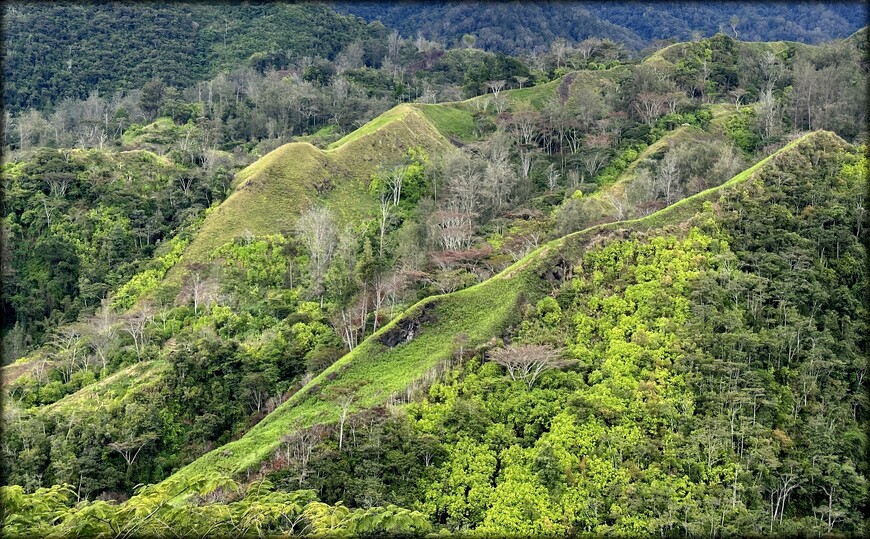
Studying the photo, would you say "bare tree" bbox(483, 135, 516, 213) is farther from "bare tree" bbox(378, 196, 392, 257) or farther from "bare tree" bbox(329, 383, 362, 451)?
"bare tree" bbox(329, 383, 362, 451)

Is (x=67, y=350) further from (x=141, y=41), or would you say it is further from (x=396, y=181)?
(x=141, y=41)

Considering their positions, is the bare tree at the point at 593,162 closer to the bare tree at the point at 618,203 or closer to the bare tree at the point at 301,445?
the bare tree at the point at 618,203

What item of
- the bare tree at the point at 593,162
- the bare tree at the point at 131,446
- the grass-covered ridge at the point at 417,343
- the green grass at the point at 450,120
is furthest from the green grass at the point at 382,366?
the green grass at the point at 450,120

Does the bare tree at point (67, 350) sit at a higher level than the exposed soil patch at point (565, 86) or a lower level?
lower

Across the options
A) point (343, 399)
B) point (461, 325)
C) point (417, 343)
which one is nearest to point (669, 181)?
point (461, 325)

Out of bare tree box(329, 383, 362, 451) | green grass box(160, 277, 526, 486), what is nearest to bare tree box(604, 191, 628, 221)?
green grass box(160, 277, 526, 486)

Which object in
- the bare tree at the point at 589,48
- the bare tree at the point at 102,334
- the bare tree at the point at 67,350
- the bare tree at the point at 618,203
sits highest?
the bare tree at the point at 589,48

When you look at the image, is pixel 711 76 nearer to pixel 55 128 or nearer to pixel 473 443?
pixel 473 443
